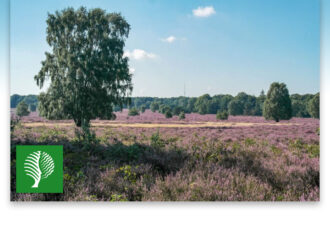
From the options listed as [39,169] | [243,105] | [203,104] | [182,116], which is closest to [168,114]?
[182,116]

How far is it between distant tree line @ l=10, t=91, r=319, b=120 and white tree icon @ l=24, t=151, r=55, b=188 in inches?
45.6

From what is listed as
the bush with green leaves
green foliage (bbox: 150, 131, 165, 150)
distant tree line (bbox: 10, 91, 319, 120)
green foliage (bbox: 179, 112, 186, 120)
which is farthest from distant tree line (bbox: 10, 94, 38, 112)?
green foliage (bbox: 179, 112, 186, 120)

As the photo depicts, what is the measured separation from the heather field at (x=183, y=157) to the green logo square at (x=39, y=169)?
112mm

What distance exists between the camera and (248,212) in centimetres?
344

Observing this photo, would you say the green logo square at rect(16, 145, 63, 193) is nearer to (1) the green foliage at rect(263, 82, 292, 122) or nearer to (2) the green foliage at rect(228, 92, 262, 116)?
(2) the green foliage at rect(228, 92, 262, 116)

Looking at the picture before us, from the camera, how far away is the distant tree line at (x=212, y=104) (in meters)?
4.23

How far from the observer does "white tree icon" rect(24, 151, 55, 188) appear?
3604 millimetres

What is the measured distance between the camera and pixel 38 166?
3.69 metres

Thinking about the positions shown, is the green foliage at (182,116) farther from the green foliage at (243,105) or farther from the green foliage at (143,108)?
the green foliage at (243,105)

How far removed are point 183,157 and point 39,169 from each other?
2.51 metres

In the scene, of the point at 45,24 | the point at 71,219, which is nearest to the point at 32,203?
the point at 71,219

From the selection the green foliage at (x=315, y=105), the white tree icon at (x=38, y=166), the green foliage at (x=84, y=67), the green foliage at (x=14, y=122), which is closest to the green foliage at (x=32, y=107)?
the green foliage at (x=84, y=67)

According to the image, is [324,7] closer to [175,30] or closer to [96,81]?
[175,30]

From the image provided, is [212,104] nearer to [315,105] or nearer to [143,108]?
[143,108]
